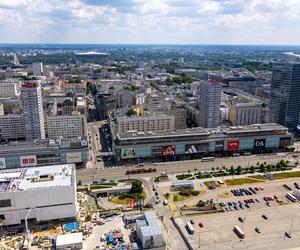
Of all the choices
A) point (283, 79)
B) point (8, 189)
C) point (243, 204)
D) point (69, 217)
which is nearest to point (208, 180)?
point (243, 204)

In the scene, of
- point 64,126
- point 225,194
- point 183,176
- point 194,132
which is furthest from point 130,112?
point 225,194

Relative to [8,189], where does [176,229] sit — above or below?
below

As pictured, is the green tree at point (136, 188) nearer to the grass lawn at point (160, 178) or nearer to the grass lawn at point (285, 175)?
the grass lawn at point (160, 178)

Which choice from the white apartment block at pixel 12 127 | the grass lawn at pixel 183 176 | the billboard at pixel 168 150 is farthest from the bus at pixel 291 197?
the white apartment block at pixel 12 127

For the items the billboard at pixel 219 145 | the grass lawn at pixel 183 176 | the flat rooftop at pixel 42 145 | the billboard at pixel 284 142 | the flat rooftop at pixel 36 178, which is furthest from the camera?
the billboard at pixel 284 142

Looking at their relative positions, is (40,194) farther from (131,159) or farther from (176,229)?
(131,159)

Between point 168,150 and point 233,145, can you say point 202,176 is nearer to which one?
point 168,150
